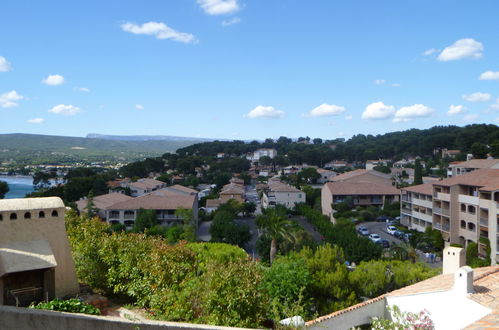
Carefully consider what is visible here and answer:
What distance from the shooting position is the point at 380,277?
20062 mm

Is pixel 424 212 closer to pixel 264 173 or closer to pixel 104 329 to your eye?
pixel 104 329

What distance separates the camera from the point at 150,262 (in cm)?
1422

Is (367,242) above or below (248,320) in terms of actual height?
below

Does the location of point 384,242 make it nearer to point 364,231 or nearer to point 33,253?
point 364,231

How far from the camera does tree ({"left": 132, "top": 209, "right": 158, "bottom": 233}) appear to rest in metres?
49.2

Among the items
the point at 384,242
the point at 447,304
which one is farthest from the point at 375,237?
the point at 447,304

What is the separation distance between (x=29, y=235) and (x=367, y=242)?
28.1m

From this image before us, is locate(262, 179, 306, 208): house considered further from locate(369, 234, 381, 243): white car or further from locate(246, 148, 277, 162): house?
locate(246, 148, 277, 162): house

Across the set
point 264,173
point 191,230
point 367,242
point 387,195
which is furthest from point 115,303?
point 264,173

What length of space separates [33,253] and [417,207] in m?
45.0

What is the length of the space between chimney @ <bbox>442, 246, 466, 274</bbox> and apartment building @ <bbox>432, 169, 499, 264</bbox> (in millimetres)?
19896

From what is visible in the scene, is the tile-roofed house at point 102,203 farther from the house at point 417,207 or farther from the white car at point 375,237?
the house at point 417,207

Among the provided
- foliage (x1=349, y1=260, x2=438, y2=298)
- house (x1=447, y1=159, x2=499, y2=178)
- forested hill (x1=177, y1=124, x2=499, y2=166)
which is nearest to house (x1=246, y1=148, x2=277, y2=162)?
forested hill (x1=177, y1=124, x2=499, y2=166)

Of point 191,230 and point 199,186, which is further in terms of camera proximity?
point 199,186
